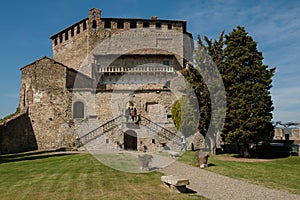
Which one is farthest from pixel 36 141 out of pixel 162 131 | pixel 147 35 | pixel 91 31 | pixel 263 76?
pixel 263 76

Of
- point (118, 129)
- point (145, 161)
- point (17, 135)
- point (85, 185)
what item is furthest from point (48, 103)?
point (85, 185)

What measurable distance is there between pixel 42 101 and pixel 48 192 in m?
22.7

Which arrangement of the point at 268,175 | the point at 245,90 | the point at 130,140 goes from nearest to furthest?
the point at 268,175
the point at 245,90
the point at 130,140

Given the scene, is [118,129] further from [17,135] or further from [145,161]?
[145,161]

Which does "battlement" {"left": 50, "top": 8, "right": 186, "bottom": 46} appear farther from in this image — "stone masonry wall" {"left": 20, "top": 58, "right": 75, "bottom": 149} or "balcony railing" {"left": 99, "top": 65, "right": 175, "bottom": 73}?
"stone masonry wall" {"left": 20, "top": 58, "right": 75, "bottom": 149}

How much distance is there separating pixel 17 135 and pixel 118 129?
1177 cm

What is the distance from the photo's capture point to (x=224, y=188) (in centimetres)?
1048

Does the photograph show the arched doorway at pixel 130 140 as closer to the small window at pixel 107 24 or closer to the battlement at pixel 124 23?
the battlement at pixel 124 23

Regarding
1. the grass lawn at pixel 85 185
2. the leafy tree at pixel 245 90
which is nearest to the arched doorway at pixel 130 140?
the leafy tree at pixel 245 90

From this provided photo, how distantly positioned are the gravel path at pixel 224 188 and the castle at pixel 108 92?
12.9m

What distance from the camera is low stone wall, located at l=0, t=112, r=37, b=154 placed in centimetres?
2814

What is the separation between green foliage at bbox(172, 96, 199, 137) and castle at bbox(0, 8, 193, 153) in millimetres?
A: 974

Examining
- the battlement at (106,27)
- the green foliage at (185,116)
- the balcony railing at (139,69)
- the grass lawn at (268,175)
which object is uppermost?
the battlement at (106,27)

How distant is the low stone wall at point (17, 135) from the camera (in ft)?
92.3
